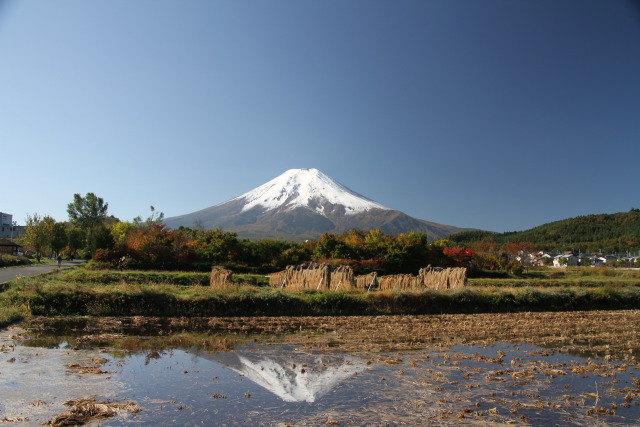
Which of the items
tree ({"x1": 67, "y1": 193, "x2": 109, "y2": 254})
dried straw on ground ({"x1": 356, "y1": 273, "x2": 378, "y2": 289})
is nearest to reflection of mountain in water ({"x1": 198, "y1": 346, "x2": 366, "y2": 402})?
dried straw on ground ({"x1": 356, "y1": 273, "x2": 378, "y2": 289})

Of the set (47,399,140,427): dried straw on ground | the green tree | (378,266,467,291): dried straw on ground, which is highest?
the green tree

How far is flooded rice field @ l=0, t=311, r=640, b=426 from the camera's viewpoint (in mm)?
6238

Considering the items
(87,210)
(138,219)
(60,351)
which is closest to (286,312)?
(60,351)

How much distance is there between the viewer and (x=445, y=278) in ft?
72.7

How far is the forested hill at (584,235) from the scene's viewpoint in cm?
10556

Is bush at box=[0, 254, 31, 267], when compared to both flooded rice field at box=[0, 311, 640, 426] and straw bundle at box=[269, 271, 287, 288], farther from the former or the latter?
flooded rice field at box=[0, 311, 640, 426]

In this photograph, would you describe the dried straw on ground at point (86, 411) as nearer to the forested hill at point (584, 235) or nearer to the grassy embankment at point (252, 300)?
the grassy embankment at point (252, 300)

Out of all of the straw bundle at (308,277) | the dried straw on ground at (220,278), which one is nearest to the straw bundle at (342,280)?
the straw bundle at (308,277)

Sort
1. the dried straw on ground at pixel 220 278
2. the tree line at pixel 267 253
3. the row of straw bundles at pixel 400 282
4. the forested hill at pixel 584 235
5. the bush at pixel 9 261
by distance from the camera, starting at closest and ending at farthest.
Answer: the dried straw on ground at pixel 220 278, the row of straw bundles at pixel 400 282, the tree line at pixel 267 253, the bush at pixel 9 261, the forested hill at pixel 584 235

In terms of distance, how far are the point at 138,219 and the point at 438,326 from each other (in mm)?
58868

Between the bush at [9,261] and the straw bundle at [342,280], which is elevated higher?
the straw bundle at [342,280]

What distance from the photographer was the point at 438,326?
14883 mm

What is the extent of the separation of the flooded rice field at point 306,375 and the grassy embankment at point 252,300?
4.35 feet

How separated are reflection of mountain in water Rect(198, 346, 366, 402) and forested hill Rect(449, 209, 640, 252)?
99863 millimetres
